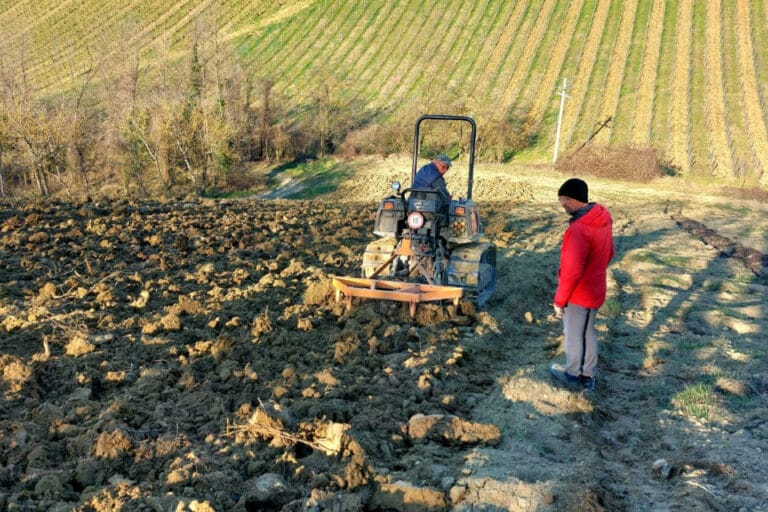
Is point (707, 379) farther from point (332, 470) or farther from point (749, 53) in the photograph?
point (749, 53)

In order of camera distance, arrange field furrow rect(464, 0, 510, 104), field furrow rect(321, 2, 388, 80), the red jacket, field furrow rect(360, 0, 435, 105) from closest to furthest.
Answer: the red jacket → field furrow rect(464, 0, 510, 104) → field furrow rect(360, 0, 435, 105) → field furrow rect(321, 2, 388, 80)

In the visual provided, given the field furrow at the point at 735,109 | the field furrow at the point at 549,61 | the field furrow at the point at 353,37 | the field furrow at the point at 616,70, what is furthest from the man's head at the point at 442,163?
the field furrow at the point at 353,37

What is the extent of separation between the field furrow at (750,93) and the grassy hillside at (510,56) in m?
0.10

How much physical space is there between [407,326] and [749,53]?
1565 inches

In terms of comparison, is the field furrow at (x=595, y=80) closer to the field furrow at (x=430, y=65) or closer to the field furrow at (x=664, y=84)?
the field furrow at (x=664, y=84)

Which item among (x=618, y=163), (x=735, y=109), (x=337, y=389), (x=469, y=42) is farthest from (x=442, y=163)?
(x=469, y=42)

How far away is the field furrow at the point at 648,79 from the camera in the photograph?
32750 millimetres

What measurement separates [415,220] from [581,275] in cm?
232

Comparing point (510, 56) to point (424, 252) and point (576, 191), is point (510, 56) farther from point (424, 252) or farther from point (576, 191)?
point (576, 191)

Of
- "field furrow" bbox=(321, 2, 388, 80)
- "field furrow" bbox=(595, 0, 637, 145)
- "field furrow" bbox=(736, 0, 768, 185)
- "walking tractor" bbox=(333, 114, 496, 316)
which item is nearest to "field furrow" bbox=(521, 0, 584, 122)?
"field furrow" bbox=(595, 0, 637, 145)

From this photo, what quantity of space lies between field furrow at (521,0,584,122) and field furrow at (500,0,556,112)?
44.0 inches

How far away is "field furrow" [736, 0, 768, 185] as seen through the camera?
29141 millimetres

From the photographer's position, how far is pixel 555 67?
1581 inches

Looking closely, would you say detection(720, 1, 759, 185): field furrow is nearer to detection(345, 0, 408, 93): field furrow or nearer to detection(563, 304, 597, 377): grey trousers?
detection(345, 0, 408, 93): field furrow
